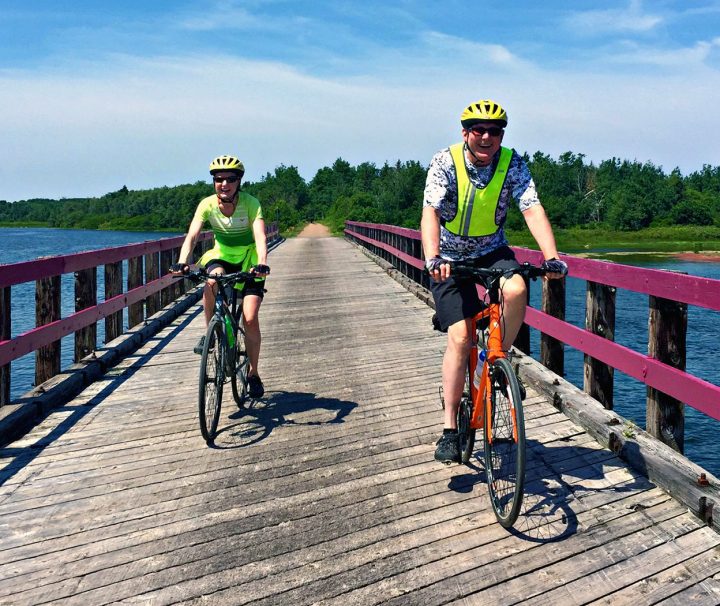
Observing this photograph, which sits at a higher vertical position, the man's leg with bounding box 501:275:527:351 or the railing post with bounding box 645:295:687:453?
the man's leg with bounding box 501:275:527:351

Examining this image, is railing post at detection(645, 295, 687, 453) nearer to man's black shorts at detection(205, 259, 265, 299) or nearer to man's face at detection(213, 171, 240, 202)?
man's black shorts at detection(205, 259, 265, 299)

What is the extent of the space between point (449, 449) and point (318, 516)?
90cm

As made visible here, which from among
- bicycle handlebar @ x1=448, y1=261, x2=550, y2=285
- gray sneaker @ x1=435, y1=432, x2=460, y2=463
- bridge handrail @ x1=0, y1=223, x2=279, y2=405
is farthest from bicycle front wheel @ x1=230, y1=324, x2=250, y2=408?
bicycle handlebar @ x1=448, y1=261, x2=550, y2=285

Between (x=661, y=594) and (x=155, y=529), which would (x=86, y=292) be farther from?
(x=661, y=594)

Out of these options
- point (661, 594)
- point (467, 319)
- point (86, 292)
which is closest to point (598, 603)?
point (661, 594)

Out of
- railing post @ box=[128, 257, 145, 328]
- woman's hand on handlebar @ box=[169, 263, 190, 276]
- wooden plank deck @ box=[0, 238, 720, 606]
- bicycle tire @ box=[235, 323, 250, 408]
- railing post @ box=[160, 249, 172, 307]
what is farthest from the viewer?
railing post @ box=[160, 249, 172, 307]

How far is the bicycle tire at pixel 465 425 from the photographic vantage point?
13.3 ft

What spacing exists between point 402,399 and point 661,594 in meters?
3.22

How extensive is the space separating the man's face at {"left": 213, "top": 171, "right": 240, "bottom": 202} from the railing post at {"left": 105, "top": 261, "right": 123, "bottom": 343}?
347cm

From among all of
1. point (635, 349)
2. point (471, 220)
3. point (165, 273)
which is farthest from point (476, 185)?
point (635, 349)

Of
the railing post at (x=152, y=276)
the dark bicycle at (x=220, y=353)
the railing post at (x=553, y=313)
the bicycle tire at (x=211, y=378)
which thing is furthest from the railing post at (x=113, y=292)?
the railing post at (x=553, y=313)

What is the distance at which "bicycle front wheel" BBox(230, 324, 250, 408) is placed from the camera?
18.2ft

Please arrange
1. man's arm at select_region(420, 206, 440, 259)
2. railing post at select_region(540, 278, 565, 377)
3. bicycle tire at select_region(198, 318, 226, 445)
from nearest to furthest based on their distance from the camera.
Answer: man's arm at select_region(420, 206, 440, 259) → bicycle tire at select_region(198, 318, 226, 445) → railing post at select_region(540, 278, 565, 377)

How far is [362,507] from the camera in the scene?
379 cm
